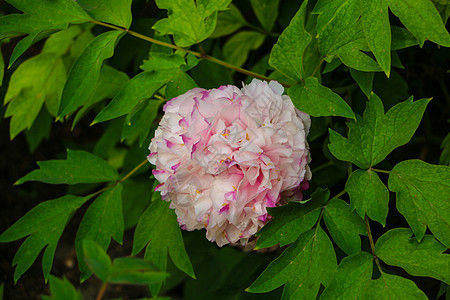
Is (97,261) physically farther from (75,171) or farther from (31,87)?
(31,87)

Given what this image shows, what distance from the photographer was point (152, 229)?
124 centimetres

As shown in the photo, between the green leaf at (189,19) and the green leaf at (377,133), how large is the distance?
1.27 feet

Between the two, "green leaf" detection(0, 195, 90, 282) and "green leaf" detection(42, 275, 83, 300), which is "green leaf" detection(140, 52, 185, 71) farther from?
"green leaf" detection(42, 275, 83, 300)

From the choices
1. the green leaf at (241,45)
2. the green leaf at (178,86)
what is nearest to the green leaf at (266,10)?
the green leaf at (241,45)

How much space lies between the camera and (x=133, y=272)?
0.67 m

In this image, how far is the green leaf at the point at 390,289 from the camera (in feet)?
3.25

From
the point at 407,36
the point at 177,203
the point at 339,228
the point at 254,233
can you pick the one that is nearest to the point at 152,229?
the point at 177,203

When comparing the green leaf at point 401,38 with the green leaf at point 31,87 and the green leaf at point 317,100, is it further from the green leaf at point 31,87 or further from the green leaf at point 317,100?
the green leaf at point 31,87

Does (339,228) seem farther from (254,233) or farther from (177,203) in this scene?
(177,203)

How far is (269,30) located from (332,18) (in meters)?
0.68

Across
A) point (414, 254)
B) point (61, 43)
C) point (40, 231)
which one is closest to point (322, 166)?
point (414, 254)

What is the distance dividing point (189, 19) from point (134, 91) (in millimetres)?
216

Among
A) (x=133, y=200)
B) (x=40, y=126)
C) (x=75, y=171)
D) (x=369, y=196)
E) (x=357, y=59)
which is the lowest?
(x=133, y=200)

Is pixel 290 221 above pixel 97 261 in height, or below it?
below
